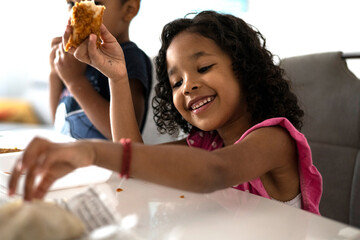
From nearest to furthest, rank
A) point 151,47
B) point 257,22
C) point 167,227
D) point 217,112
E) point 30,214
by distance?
point 30,214 < point 167,227 < point 217,112 < point 257,22 < point 151,47

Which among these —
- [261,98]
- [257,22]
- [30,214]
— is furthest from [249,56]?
[257,22]

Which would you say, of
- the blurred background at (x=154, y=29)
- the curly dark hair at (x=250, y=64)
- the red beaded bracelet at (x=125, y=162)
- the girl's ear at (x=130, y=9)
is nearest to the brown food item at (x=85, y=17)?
the curly dark hair at (x=250, y=64)

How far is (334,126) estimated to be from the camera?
1.06 m

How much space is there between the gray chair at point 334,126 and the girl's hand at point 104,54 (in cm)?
55

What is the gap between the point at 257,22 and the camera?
2.35 m

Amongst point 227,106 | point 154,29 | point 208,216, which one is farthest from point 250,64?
→ point 154,29

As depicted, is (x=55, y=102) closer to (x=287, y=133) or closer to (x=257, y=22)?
(x=287, y=133)

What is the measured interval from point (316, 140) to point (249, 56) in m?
0.34

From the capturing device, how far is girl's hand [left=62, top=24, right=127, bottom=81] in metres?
0.91

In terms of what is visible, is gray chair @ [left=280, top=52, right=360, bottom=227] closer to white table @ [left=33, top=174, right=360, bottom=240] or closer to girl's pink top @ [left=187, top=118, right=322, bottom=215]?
girl's pink top @ [left=187, top=118, right=322, bottom=215]

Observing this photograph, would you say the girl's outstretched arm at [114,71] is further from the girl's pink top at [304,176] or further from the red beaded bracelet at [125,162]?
the red beaded bracelet at [125,162]

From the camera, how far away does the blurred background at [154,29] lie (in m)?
1.92

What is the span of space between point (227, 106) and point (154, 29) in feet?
6.27

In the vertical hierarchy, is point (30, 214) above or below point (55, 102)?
above
